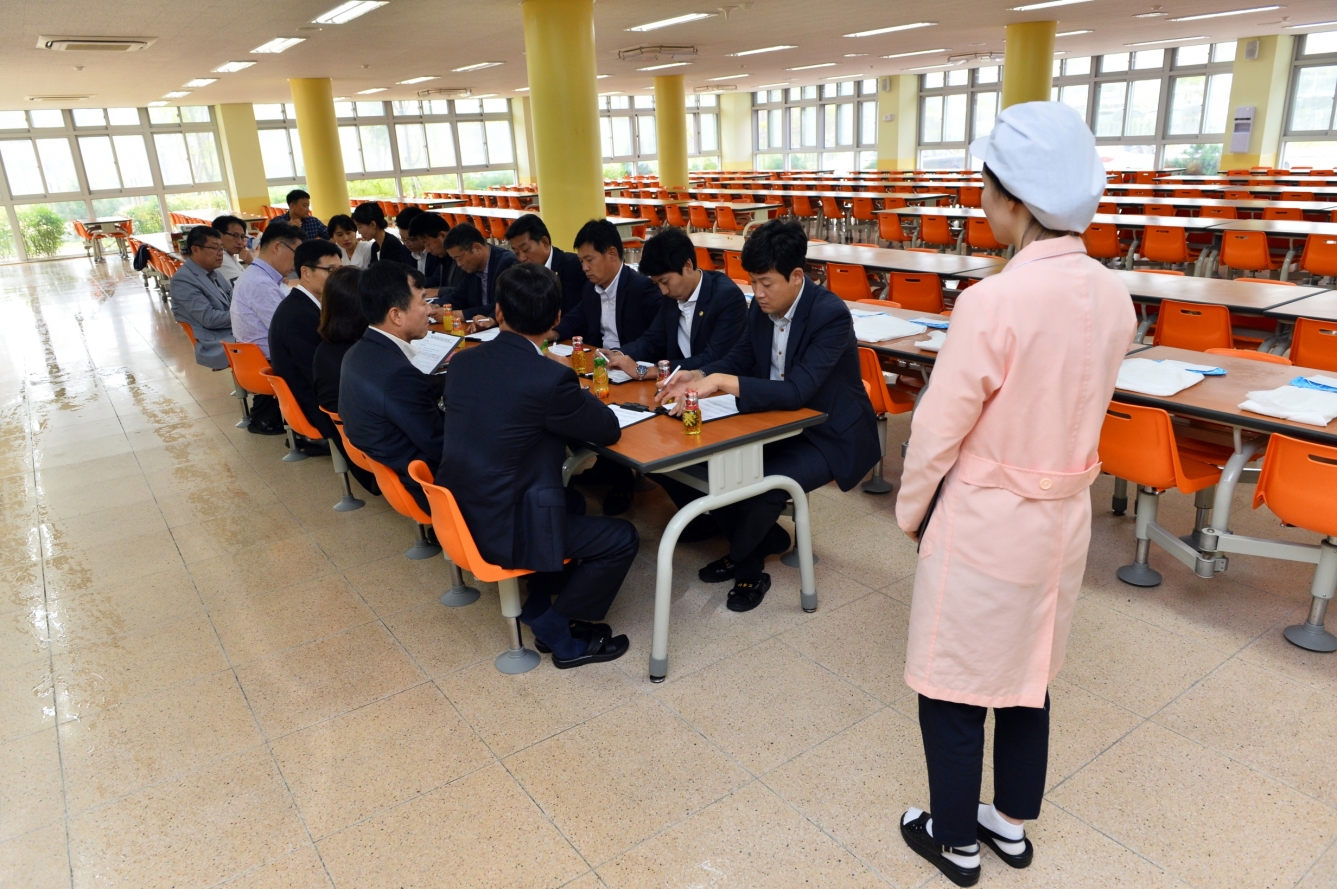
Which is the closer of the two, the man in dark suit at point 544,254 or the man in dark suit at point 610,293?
the man in dark suit at point 610,293

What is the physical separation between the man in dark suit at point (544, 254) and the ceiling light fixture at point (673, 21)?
5.49m

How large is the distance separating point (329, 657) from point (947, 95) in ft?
66.9

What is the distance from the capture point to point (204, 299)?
17.2ft

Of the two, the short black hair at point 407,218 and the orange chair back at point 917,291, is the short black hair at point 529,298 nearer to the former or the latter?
the orange chair back at point 917,291

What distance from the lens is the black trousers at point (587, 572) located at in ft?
7.94

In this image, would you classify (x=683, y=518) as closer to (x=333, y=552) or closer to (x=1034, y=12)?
(x=333, y=552)

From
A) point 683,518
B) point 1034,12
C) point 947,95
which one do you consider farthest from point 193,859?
point 947,95

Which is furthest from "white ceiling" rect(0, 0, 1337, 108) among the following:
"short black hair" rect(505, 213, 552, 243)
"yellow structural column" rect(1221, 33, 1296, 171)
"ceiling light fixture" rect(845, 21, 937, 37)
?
"short black hair" rect(505, 213, 552, 243)

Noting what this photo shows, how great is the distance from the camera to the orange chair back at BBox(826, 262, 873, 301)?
5.72 metres

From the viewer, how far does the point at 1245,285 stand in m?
4.31

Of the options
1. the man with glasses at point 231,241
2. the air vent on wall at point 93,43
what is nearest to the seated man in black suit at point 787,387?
the man with glasses at point 231,241

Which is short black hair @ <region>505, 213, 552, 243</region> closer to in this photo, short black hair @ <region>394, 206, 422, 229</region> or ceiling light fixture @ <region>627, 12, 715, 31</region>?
short black hair @ <region>394, 206, 422, 229</region>

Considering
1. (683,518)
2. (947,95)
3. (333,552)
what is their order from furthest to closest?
(947,95) → (333,552) → (683,518)

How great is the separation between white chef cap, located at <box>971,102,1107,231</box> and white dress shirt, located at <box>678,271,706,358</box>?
6.72 ft
